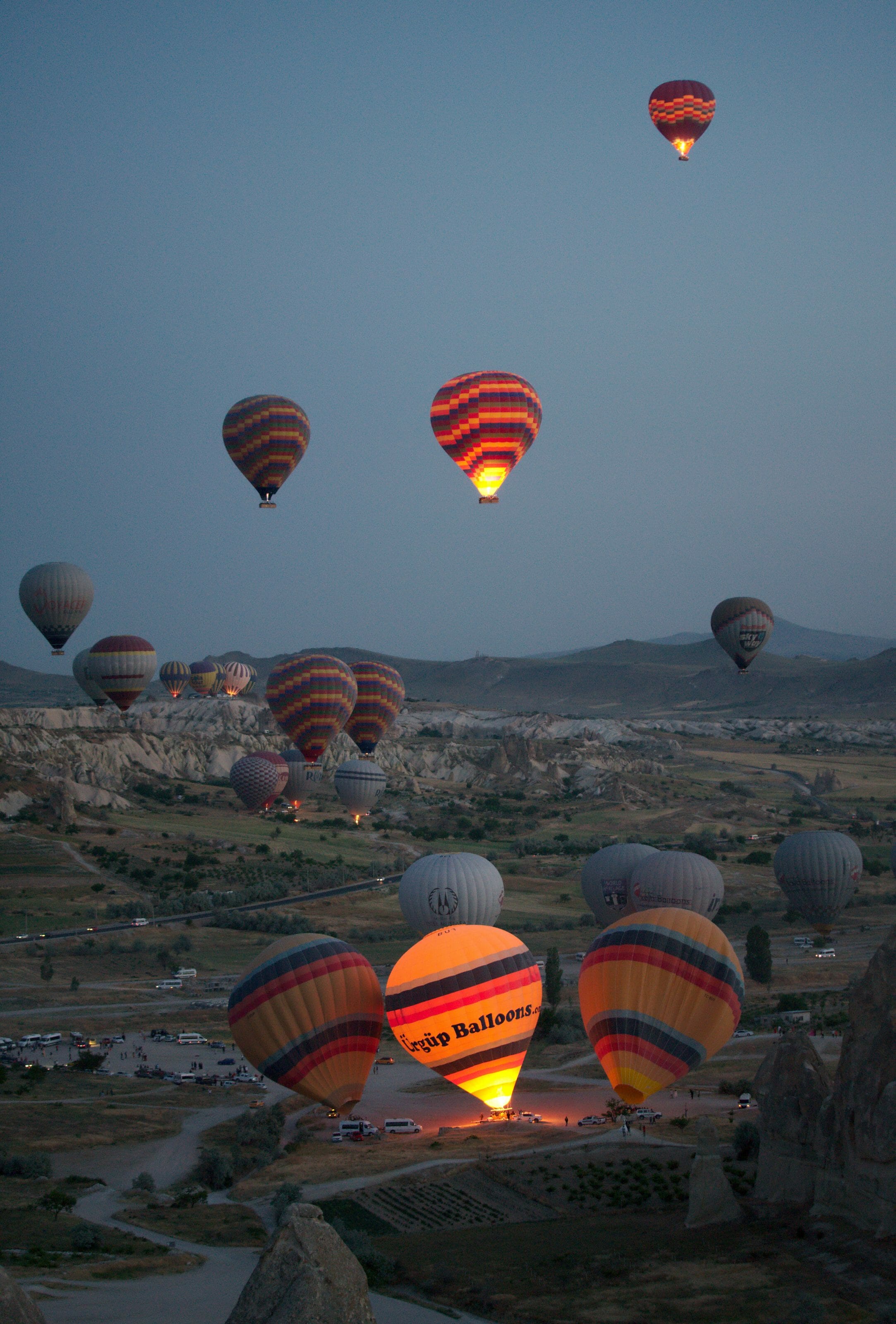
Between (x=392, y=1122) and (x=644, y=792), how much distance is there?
77837 mm

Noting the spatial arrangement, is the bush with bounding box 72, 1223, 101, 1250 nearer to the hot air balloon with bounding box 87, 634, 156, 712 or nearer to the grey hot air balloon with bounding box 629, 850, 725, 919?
the grey hot air balloon with bounding box 629, 850, 725, 919

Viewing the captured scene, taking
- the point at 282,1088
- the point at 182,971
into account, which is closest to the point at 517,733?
the point at 182,971

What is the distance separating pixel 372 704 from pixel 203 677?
7712 cm

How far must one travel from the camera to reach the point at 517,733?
156 meters

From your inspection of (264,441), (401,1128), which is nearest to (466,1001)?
(401,1128)

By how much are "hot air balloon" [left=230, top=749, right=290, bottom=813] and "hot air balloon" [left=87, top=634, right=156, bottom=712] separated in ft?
46.9

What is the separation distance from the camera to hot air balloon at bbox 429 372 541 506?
158ft

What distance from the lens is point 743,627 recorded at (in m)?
78.8

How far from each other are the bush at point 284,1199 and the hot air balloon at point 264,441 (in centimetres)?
3411

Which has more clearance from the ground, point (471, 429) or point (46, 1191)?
point (471, 429)

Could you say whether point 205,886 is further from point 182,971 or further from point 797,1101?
point 797,1101

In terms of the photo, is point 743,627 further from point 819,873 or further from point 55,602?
point 55,602

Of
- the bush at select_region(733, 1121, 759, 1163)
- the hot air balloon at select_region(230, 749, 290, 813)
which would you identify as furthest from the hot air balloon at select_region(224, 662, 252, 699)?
the bush at select_region(733, 1121, 759, 1163)

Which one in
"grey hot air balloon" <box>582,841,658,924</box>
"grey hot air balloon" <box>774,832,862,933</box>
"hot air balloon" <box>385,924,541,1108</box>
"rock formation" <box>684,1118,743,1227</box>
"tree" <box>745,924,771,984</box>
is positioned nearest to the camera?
"rock formation" <box>684,1118,743,1227</box>
